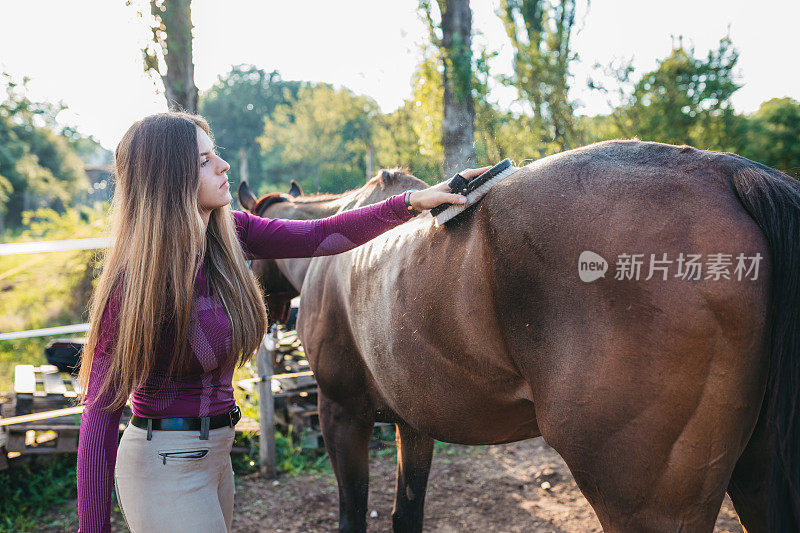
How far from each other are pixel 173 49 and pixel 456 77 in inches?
114

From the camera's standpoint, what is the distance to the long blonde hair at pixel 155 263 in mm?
1451

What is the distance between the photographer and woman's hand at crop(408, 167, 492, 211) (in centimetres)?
171

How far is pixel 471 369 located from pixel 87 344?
1126mm

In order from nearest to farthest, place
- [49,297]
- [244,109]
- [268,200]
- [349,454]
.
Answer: [349,454] < [268,200] < [49,297] < [244,109]

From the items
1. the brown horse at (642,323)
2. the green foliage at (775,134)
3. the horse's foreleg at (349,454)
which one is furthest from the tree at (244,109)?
the brown horse at (642,323)

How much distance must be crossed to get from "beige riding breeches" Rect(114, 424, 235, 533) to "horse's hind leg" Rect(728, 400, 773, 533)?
1.53 m

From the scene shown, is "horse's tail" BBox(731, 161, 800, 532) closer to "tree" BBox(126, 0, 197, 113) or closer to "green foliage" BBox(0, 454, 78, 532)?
"green foliage" BBox(0, 454, 78, 532)

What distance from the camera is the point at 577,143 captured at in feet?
19.8

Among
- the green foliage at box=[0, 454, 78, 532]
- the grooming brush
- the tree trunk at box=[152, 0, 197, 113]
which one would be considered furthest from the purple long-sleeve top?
the tree trunk at box=[152, 0, 197, 113]

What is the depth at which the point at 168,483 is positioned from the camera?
1496 millimetres

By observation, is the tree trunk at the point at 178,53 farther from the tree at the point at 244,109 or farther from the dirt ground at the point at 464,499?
the tree at the point at 244,109

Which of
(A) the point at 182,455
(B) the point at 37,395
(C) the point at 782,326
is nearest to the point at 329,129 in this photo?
(B) the point at 37,395

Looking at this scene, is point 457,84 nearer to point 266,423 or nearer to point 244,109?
point 266,423

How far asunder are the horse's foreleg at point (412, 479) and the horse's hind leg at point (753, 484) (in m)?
1.50
